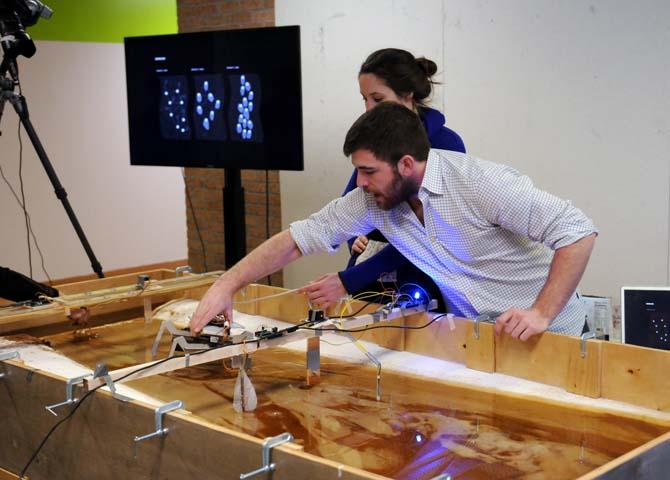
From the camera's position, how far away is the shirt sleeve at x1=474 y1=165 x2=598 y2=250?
2.24 m

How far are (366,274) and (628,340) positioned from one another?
0.92 m

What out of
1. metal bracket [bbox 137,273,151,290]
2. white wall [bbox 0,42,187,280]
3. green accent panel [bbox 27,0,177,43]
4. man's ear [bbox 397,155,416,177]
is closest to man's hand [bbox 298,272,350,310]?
man's ear [bbox 397,155,416,177]

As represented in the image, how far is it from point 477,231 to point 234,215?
96.4 inches

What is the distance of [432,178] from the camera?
2.41 m

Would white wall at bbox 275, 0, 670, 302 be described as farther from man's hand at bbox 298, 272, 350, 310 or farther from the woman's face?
man's hand at bbox 298, 272, 350, 310

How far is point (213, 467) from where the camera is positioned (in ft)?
5.80

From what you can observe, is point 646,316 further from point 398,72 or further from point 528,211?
point 398,72

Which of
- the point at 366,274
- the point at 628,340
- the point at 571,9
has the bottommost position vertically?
the point at 628,340

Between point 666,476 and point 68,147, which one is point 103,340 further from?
point 68,147

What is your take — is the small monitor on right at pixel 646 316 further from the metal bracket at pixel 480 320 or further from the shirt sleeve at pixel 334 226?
the shirt sleeve at pixel 334 226

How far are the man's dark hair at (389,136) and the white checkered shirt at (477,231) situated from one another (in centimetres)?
7

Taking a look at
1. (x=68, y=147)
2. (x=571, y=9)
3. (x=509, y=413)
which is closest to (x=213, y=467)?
(x=509, y=413)

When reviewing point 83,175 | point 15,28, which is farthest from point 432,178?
point 83,175

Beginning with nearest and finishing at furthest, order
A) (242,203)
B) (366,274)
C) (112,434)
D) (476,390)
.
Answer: (112,434) < (476,390) < (366,274) < (242,203)
